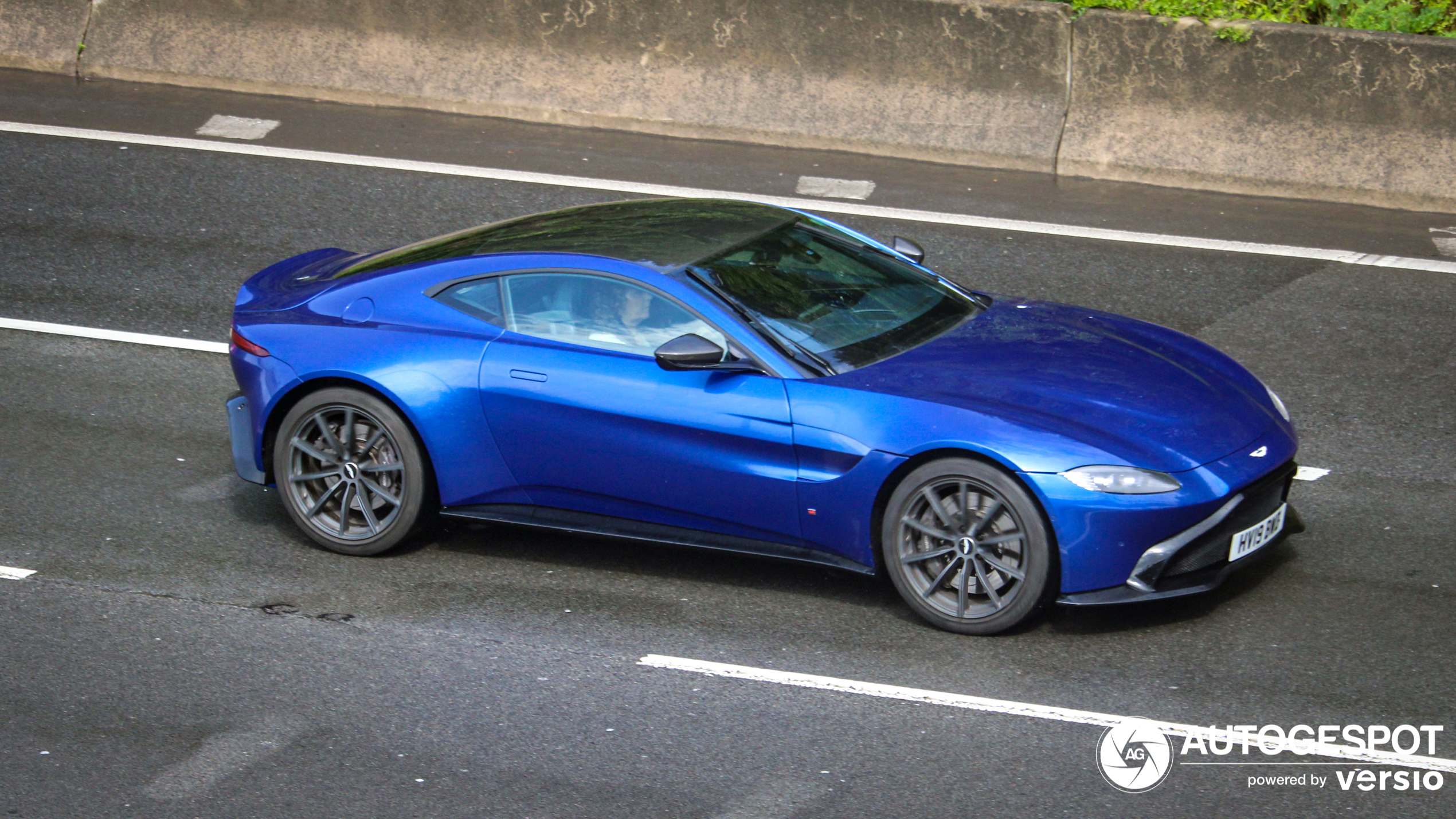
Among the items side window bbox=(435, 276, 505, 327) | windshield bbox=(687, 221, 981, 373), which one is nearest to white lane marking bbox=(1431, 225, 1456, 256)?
windshield bbox=(687, 221, 981, 373)

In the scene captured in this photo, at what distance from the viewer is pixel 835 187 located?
11.3m

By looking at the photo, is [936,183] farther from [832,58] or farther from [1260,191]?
[1260,191]

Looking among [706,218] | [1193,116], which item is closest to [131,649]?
[706,218]

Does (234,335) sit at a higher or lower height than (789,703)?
higher

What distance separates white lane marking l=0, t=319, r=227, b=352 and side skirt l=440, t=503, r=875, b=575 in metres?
2.94

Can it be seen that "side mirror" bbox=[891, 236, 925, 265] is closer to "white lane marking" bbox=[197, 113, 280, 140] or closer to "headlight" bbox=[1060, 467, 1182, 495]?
"headlight" bbox=[1060, 467, 1182, 495]

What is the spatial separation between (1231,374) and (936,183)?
531cm

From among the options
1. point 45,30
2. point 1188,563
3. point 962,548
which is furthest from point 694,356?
point 45,30

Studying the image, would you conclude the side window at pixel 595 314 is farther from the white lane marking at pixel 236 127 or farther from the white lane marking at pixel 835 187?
the white lane marking at pixel 236 127

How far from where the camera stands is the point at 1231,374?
6.33 meters

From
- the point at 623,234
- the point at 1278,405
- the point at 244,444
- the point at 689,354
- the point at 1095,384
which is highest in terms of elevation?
the point at 623,234

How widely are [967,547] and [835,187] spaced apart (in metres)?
6.08

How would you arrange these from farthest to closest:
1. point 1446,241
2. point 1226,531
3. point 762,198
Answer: point 762,198 < point 1446,241 < point 1226,531

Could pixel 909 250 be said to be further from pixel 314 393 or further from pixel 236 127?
pixel 236 127
